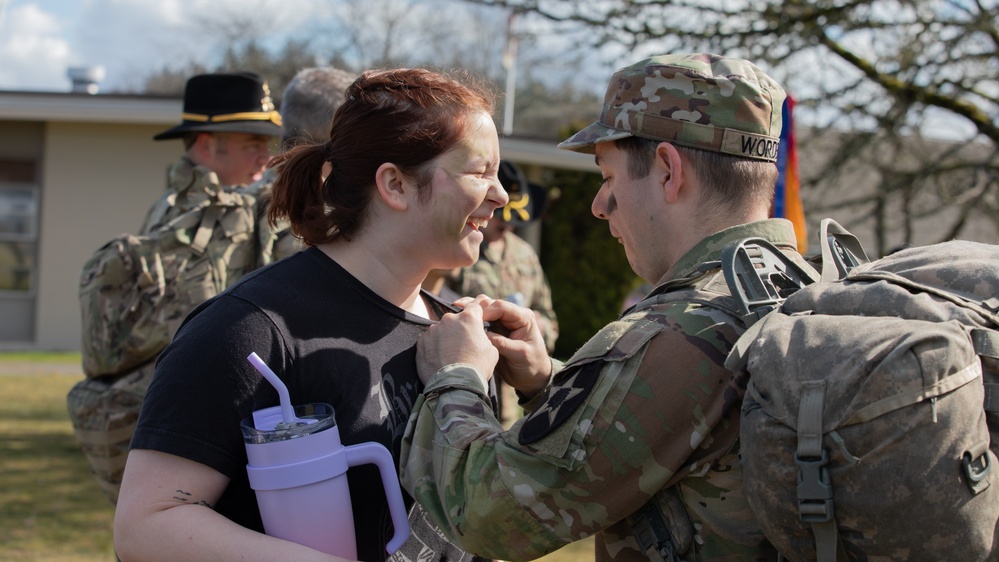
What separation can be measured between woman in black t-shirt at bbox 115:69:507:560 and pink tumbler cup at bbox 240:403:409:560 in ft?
0.18

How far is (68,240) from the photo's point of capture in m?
16.9

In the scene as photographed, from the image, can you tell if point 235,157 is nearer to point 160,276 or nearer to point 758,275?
point 160,276

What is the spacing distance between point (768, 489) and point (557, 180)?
1590cm

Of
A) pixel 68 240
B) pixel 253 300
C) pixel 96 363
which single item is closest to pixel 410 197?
pixel 253 300

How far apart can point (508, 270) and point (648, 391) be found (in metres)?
4.65

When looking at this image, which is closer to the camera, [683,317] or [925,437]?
[925,437]

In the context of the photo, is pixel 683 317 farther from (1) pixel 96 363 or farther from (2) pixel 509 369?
(1) pixel 96 363

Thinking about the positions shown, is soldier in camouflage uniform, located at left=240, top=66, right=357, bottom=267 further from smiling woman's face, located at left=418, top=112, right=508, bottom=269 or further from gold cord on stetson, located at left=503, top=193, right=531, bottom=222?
gold cord on stetson, located at left=503, top=193, right=531, bottom=222

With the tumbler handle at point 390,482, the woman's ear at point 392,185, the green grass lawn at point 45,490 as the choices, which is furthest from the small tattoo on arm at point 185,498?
the green grass lawn at point 45,490

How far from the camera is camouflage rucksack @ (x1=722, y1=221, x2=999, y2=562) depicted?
4.95ft

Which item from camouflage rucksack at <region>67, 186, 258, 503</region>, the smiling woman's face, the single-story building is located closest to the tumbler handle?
the smiling woman's face

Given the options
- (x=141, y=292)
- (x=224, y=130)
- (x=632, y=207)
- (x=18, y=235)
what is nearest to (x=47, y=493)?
(x=141, y=292)

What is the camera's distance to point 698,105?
2.08 metres

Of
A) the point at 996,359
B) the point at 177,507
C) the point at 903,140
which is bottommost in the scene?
A: the point at 177,507
